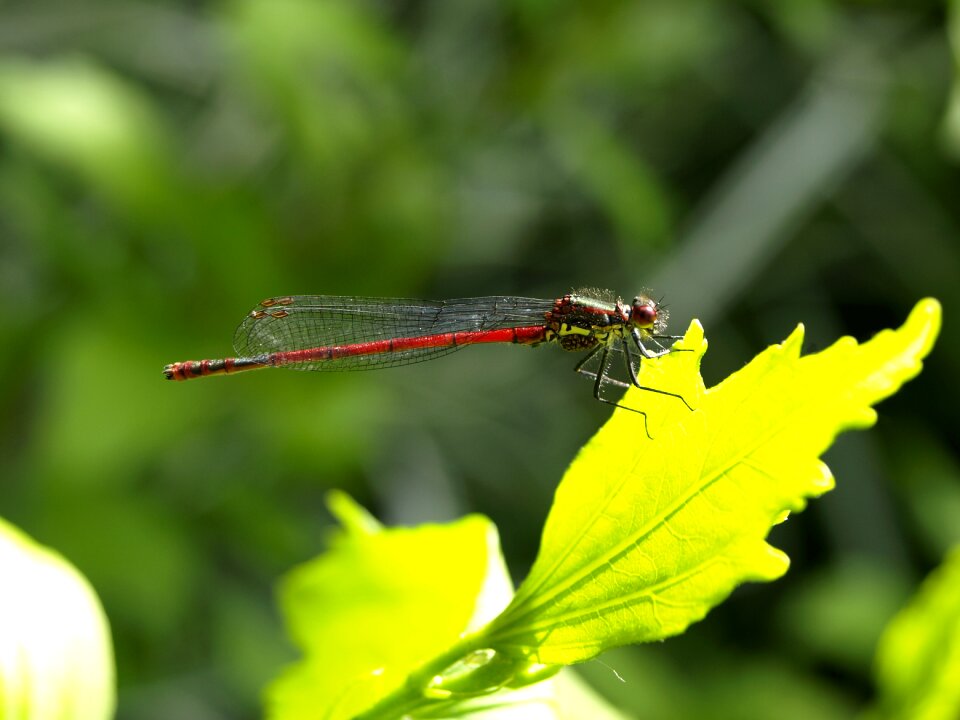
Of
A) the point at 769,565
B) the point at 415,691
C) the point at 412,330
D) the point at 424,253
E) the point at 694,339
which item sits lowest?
the point at 415,691

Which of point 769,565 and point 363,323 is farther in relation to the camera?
point 363,323

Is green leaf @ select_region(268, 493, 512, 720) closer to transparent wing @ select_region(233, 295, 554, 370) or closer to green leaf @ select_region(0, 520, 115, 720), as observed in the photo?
green leaf @ select_region(0, 520, 115, 720)

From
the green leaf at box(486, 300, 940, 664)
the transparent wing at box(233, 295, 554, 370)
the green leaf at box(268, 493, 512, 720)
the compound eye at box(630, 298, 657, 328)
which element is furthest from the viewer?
the transparent wing at box(233, 295, 554, 370)

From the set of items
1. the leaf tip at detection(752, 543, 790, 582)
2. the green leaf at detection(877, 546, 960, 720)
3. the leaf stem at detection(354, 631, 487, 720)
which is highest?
the leaf tip at detection(752, 543, 790, 582)

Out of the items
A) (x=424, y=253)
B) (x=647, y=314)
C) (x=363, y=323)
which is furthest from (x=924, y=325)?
(x=424, y=253)

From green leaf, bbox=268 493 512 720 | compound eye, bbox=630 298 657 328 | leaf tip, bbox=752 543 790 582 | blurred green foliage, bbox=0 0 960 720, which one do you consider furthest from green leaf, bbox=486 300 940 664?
blurred green foliage, bbox=0 0 960 720

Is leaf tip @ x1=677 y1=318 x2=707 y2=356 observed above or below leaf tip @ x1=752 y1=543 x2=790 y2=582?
above

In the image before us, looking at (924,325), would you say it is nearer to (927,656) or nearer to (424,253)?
(927,656)

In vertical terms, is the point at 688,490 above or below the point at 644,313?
below
